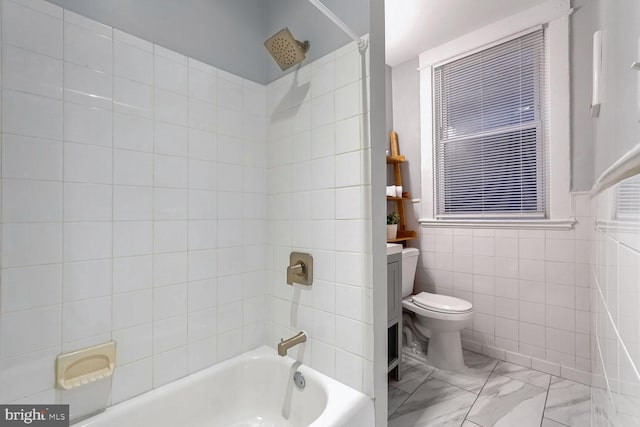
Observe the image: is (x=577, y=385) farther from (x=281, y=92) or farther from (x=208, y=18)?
(x=208, y=18)

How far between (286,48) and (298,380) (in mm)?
1525

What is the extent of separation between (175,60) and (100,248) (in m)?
0.85

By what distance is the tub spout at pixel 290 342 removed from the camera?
1.16m

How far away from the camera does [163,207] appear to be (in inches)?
46.6

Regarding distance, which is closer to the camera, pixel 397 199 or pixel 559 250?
pixel 559 250

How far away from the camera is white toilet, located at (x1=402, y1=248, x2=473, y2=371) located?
1965mm

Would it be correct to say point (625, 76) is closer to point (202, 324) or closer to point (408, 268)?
point (202, 324)

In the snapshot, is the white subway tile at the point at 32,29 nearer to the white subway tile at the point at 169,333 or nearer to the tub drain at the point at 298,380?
the white subway tile at the point at 169,333

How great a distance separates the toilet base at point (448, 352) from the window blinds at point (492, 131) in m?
0.99

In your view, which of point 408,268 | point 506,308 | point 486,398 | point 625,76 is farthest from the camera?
point 408,268

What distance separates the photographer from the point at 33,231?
0.91 m

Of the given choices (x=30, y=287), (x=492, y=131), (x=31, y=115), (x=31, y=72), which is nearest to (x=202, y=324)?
(x=30, y=287)

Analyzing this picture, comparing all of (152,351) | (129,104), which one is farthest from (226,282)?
(129,104)

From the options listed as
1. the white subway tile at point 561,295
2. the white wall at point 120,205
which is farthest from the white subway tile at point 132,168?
the white subway tile at point 561,295
